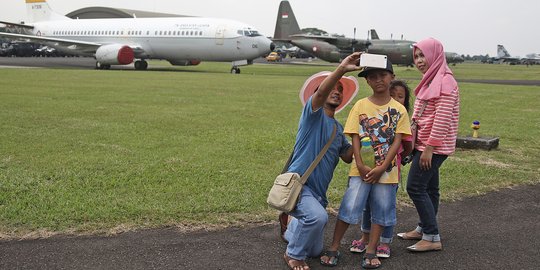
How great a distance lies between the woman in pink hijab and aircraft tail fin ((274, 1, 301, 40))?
50081mm

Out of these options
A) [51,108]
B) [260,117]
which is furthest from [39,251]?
[51,108]

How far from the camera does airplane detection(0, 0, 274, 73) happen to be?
32938mm

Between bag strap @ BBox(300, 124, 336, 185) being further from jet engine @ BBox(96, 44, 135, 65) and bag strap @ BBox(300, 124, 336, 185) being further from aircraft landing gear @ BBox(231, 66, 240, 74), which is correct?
jet engine @ BBox(96, 44, 135, 65)

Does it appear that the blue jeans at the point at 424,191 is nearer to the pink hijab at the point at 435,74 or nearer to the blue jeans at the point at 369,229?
the blue jeans at the point at 369,229

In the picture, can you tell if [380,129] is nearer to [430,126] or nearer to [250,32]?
[430,126]

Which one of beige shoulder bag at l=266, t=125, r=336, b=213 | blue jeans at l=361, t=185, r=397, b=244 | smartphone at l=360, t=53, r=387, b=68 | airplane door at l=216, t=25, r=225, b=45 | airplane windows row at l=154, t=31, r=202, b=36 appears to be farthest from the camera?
airplane windows row at l=154, t=31, r=202, b=36

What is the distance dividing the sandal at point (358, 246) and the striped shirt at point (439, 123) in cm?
94

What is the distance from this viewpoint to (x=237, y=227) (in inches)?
191

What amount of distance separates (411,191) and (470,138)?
210 inches

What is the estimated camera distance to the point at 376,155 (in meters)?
4.02

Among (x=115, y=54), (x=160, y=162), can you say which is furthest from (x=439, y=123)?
(x=115, y=54)

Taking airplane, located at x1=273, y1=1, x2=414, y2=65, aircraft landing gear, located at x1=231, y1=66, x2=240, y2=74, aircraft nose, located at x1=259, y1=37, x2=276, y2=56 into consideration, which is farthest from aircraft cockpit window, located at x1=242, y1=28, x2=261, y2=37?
airplane, located at x1=273, y1=1, x2=414, y2=65

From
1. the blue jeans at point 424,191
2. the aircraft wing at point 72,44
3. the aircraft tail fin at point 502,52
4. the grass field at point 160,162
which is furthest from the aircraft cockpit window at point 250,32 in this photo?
the aircraft tail fin at point 502,52

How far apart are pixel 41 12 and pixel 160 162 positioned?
1806 inches
